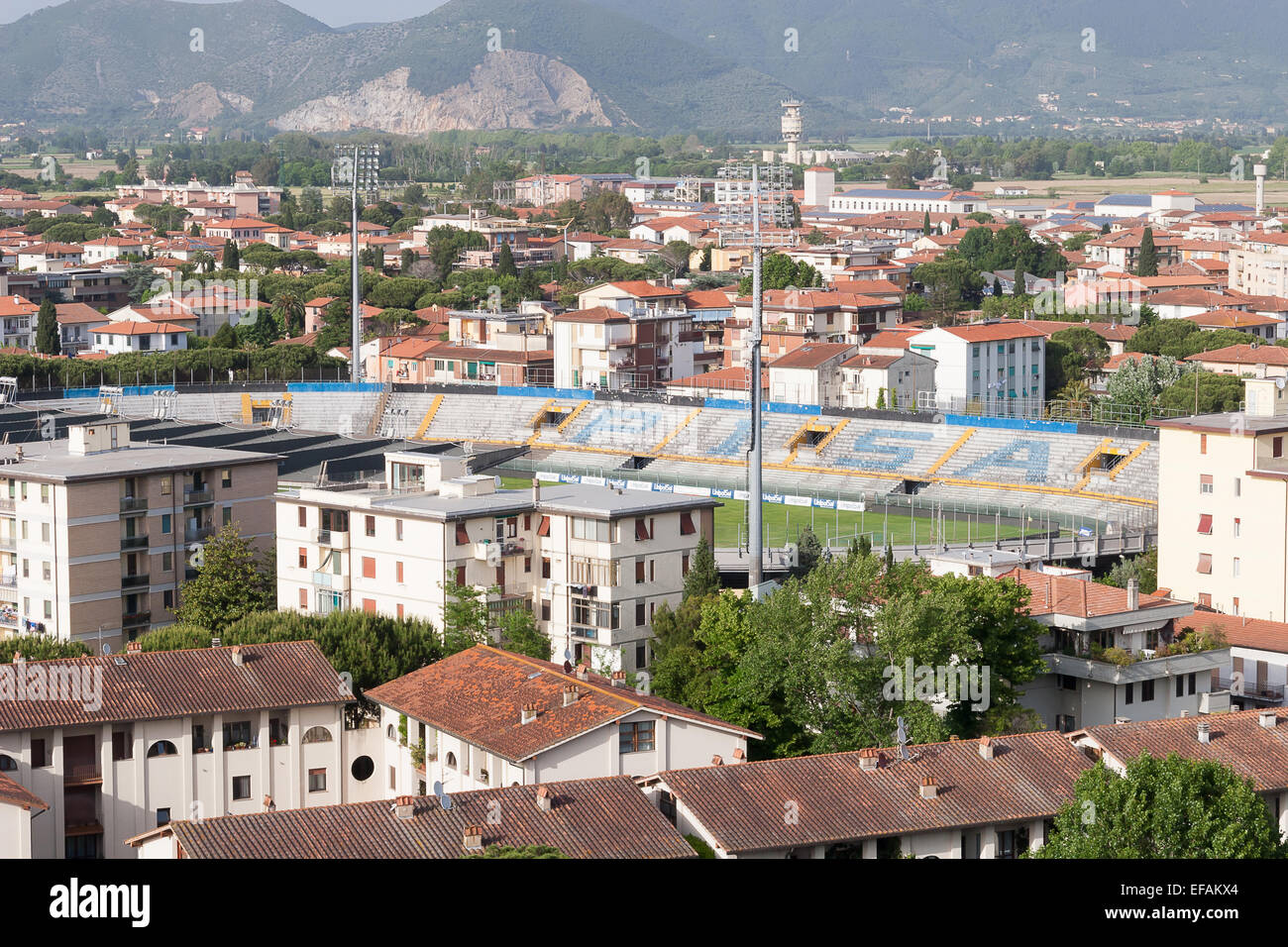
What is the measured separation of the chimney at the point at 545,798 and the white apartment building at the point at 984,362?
4458 centimetres

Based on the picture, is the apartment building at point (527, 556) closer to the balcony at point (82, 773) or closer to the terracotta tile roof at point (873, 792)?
the balcony at point (82, 773)

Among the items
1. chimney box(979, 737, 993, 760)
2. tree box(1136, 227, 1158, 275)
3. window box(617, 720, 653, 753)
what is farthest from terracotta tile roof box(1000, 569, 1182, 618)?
tree box(1136, 227, 1158, 275)

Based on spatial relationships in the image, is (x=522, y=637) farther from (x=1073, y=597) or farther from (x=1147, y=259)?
(x=1147, y=259)

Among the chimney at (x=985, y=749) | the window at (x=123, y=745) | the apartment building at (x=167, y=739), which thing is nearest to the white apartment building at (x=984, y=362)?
the apartment building at (x=167, y=739)

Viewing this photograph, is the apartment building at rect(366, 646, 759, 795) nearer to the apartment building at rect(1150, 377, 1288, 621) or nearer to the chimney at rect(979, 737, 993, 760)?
the chimney at rect(979, 737, 993, 760)

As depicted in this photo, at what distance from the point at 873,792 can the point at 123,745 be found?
7.81 m

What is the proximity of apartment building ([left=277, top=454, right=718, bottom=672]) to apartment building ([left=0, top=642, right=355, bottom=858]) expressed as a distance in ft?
16.1

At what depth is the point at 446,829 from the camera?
1343 cm

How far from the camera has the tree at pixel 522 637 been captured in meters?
22.9

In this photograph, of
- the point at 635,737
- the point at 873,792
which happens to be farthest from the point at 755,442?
the point at 873,792

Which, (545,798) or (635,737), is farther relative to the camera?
(635,737)

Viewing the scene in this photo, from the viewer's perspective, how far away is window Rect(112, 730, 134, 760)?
18.7m

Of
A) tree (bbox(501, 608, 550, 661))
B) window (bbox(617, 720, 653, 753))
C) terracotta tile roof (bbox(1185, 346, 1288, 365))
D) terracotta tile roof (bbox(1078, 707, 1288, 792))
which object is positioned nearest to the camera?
terracotta tile roof (bbox(1078, 707, 1288, 792))

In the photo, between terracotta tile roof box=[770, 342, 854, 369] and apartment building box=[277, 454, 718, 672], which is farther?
terracotta tile roof box=[770, 342, 854, 369]
